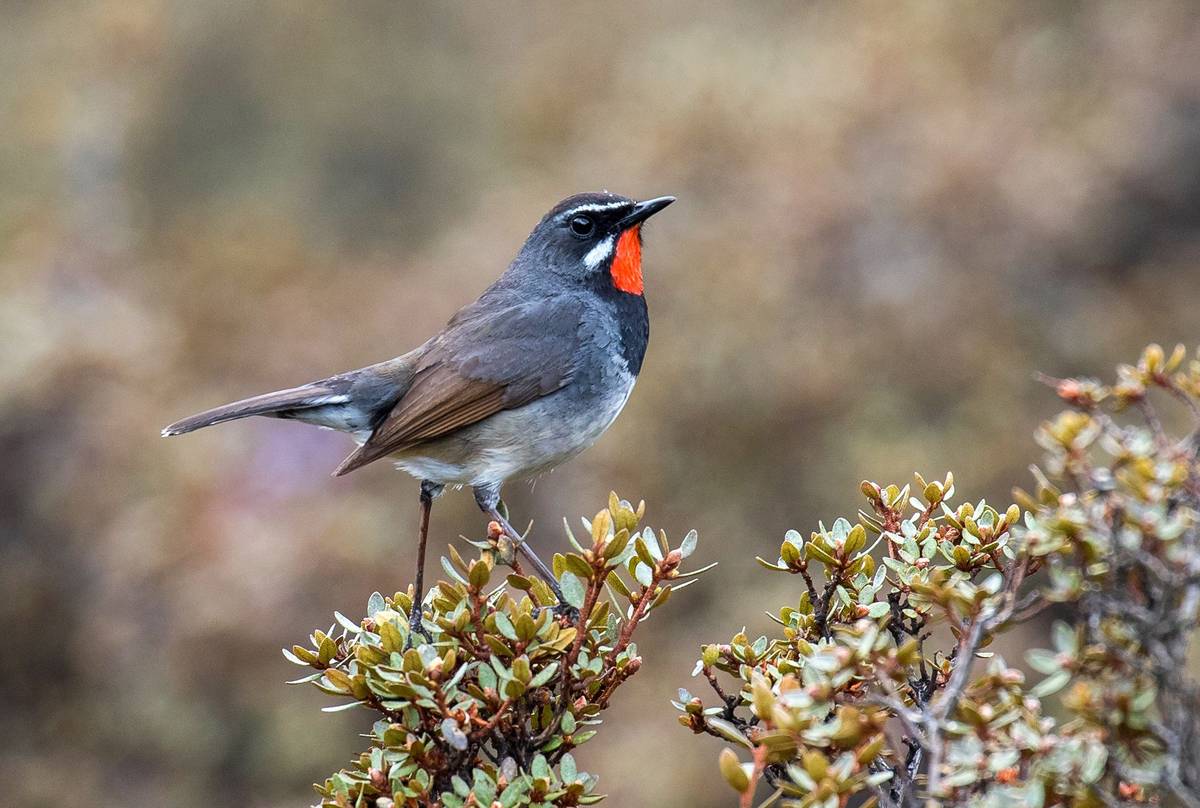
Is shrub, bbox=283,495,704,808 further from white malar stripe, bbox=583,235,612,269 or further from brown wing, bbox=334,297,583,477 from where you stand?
white malar stripe, bbox=583,235,612,269

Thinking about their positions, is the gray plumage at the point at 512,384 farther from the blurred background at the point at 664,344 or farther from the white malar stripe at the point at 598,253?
the blurred background at the point at 664,344

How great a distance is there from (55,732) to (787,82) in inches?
235

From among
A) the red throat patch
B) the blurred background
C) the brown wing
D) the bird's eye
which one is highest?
the blurred background

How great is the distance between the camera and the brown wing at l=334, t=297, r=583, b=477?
4.14 metres

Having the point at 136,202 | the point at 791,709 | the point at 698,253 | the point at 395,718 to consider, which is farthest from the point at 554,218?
the point at 136,202

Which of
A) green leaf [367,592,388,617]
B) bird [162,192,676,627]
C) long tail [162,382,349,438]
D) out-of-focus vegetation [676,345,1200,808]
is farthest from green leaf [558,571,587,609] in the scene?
long tail [162,382,349,438]

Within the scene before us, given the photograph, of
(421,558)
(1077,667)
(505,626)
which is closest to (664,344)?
(421,558)

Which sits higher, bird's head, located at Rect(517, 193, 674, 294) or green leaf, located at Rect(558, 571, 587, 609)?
bird's head, located at Rect(517, 193, 674, 294)

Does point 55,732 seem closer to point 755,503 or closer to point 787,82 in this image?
point 755,503

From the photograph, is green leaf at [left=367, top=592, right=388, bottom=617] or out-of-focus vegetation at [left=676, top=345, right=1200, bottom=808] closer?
out-of-focus vegetation at [left=676, top=345, right=1200, bottom=808]

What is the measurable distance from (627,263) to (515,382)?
2.10ft

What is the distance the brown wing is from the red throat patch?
19cm

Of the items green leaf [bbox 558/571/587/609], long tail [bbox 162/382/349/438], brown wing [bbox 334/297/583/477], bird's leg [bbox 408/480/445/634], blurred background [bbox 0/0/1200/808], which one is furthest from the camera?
blurred background [bbox 0/0/1200/808]

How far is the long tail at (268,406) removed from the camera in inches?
158
